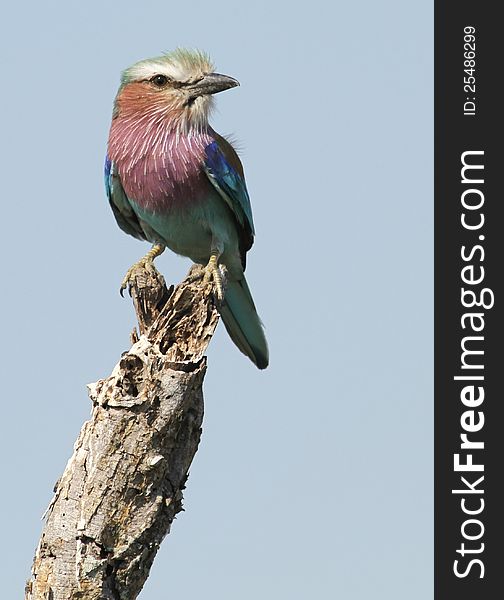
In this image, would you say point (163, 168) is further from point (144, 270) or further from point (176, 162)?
point (144, 270)

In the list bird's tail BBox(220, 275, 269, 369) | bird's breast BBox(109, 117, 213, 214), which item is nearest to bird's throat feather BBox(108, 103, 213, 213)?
bird's breast BBox(109, 117, 213, 214)

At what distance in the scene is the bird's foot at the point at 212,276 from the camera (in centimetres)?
638

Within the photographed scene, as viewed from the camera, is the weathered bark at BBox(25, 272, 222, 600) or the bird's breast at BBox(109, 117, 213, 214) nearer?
the weathered bark at BBox(25, 272, 222, 600)

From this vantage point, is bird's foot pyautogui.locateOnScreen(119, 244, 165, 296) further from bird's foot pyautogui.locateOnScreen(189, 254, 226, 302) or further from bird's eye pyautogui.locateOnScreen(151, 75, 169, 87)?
bird's eye pyautogui.locateOnScreen(151, 75, 169, 87)

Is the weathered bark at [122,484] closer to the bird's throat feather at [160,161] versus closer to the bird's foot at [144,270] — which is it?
the bird's foot at [144,270]

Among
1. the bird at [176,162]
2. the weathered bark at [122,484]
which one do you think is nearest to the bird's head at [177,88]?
the bird at [176,162]

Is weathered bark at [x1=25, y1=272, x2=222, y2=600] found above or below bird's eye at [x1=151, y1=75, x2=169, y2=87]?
below

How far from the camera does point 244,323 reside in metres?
8.45

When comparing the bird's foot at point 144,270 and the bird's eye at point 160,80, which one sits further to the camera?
the bird's eye at point 160,80

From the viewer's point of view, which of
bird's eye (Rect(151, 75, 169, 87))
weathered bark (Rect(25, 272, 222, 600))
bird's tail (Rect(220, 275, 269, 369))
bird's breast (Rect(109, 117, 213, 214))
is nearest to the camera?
weathered bark (Rect(25, 272, 222, 600))

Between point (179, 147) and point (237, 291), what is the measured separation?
48.8 inches

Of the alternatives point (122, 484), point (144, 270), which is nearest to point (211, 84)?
point (144, 270)

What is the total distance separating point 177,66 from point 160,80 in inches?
7.1

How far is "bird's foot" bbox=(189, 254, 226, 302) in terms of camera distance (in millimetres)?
6375
